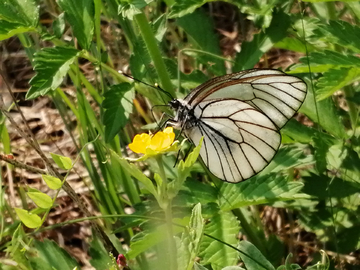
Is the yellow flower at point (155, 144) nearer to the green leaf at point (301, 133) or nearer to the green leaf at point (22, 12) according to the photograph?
the green leaf at point (22, 12)

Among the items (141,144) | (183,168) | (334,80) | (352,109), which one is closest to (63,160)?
(141,144)

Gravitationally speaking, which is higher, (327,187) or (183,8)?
(183,8)

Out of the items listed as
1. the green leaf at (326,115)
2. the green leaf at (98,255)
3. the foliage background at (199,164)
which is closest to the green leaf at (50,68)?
the foliage background at (199,164)

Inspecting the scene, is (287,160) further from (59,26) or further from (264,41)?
(59,26)

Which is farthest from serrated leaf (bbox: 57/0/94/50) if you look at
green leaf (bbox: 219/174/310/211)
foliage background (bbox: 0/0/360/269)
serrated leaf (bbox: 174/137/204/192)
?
serrated leaf (bbox: 174/137/204/192)

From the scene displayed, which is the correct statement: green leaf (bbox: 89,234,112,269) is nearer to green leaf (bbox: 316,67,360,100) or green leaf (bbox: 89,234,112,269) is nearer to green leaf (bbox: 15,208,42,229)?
green leaf (bbox: 15,208,42,229)

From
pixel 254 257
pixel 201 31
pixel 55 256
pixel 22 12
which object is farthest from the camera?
pixel 201 31
